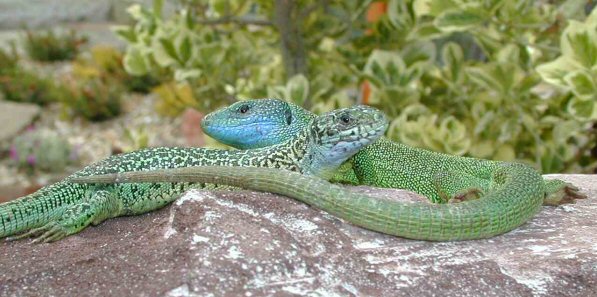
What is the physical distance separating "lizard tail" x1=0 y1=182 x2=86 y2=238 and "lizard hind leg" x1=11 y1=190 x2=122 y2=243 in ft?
0.13

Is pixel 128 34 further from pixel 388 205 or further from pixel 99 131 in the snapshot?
pixel 99 131

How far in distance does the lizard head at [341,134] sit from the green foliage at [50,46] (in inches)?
A: 389

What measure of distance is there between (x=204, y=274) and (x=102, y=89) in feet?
27.2

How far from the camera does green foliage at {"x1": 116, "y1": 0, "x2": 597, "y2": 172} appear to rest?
391 cm

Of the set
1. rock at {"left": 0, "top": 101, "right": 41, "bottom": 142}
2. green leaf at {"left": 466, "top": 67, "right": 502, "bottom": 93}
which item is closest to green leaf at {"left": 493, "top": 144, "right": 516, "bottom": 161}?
green leaf at {"left": 466, "top": 67, "right": 502, "bottom": 93}

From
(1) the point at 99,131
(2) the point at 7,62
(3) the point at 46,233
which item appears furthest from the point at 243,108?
(2) the point at 7,62

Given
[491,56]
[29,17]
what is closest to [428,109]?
[491,56]

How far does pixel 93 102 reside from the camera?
963 centimetres

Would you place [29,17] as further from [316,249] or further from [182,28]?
[316,249]

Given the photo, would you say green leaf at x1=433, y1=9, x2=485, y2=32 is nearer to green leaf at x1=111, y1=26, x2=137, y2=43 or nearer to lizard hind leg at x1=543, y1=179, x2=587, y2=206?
lizard hind leg at x1=543, y1=179, x2=587, y2=206

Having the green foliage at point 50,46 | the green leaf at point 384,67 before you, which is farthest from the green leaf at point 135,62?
the green foliage at point 50,46

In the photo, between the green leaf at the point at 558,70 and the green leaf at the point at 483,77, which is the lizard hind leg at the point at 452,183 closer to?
the green leaf at the point at 558,70

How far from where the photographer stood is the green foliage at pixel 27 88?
10.1 metres

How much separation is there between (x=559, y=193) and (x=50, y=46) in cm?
1033
